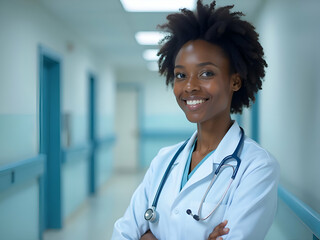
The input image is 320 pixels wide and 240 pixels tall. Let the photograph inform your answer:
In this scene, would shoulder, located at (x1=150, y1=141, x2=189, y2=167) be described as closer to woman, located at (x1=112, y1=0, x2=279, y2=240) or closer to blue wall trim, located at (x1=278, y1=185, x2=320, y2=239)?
woman, located at (x1=112, y1=0, x2=279, y2=240)

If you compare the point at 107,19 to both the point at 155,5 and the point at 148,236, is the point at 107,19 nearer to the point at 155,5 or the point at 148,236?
the point at 155,5

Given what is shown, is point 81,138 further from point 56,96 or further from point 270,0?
point 270,0

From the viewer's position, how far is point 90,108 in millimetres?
5402

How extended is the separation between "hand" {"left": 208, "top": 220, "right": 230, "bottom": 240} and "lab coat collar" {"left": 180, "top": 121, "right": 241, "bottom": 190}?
172 millimetres

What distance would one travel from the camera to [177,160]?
139 cm

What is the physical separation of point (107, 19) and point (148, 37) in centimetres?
93

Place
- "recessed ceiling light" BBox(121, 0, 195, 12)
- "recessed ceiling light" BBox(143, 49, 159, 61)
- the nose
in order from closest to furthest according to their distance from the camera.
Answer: the nose
"recessed ceiling light" BBox(121, 0, 195, 12)
"recessed ceiling light" BBox(143, 49, 159, 61)

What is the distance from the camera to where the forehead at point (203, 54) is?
47.3 inches

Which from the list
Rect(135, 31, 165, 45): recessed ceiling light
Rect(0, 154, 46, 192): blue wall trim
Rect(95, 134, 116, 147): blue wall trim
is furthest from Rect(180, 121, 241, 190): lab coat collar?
Rect(95, 134, 116, 147): blue wall trim

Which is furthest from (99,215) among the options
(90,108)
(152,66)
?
(152,66)

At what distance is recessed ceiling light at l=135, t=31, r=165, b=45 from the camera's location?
423 cm

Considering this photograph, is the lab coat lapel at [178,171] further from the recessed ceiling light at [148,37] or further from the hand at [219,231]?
the recessed ceiling light at [148,37]

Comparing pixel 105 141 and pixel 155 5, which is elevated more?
pixel 155 5

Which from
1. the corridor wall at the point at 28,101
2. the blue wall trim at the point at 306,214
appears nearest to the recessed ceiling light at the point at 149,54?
the corridor wall at the point at 28,101
